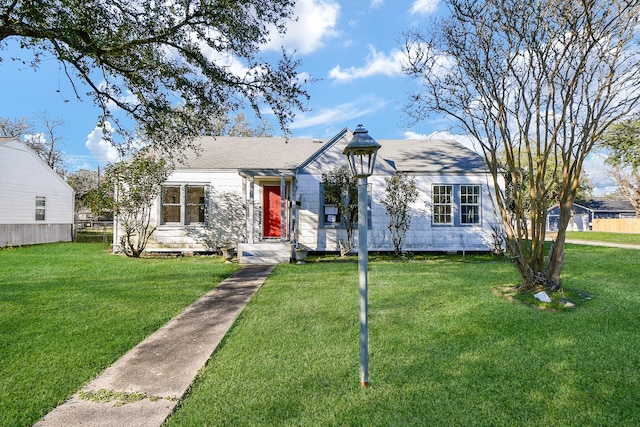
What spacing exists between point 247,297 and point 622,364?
5.31 m

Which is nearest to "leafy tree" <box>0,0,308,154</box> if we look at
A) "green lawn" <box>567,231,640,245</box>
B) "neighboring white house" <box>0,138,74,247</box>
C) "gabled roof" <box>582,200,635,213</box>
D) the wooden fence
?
"neighboring white house" <box>0,138,74,247</box>

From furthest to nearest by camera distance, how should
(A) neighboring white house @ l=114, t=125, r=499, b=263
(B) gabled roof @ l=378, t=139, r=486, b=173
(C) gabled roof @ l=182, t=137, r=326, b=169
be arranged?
(C) gabled roof @ l=182, t=137, r=326, b=169
(B) gabled roof @ l=378, t=139, r=486, b=173
(A) neighboring white house @ l=114, t=125, r=499, b=263

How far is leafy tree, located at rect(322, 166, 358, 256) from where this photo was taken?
11375mm

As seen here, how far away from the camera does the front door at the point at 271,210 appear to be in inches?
507

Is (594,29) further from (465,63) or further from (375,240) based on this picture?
(375,240)

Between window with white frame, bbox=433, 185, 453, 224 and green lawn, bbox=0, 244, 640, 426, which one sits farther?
window with white frame, bbox=433, 185, 453, 224

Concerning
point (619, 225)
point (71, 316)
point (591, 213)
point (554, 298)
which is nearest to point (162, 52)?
point (71, 316)

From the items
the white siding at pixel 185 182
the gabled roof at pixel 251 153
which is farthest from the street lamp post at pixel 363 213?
the white siding at pixel 185 182

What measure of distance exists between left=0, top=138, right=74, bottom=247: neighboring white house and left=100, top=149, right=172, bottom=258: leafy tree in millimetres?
8269

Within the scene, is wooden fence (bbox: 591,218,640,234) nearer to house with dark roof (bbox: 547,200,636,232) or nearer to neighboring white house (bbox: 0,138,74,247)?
house with dark roof (bbox: 547,200,636,232)

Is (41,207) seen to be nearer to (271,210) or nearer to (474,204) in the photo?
(271,210)

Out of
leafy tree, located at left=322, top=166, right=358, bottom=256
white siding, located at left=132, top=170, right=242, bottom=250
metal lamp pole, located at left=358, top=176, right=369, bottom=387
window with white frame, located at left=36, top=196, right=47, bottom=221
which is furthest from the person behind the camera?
window with white frame, located at left=36, top=196, right=47, bottom=221

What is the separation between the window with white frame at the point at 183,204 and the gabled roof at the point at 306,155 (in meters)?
0.91

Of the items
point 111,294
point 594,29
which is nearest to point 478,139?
point 594,29
